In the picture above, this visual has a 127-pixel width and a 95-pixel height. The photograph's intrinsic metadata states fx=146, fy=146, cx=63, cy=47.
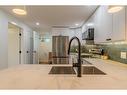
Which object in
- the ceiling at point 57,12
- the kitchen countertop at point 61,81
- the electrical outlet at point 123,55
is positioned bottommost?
the kitchen countertop at point 61,81

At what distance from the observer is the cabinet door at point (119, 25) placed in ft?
6.22

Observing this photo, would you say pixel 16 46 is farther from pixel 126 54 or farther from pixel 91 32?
pixel 126 54

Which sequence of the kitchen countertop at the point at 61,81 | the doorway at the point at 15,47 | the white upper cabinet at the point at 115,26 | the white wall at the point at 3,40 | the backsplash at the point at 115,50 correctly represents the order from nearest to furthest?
1. the kitchen countertop at the point at 61,81
2. the white upper cabinet at the point at 115,26
3. the backsplash at the point at 115,50
4. the white wall at the point at 3,40
5. the doorway at the point at 15,47

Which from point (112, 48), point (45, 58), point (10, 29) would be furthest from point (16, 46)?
point (45, 58)

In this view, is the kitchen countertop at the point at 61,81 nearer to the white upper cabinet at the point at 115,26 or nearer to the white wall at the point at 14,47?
the white upper cabinet at the point at 115,26

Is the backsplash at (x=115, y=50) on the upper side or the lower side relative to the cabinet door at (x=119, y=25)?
lower

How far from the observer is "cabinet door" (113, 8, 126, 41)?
6.22 feet

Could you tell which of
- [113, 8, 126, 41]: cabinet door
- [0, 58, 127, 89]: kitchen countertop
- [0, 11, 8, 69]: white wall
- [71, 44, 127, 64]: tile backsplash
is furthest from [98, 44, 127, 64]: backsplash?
[0, 11, 8, 69]: white wall

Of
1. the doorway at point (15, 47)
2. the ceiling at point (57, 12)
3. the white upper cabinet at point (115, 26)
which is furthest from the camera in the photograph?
the doorway at point (15, 47)

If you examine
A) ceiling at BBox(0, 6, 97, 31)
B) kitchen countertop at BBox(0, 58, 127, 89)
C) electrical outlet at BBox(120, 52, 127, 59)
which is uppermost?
ceiling at BBox(0, 6, 97, 31)

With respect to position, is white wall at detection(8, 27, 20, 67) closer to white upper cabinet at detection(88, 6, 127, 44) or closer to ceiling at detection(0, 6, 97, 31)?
ceiling at detection(0, 6, 97, 31)

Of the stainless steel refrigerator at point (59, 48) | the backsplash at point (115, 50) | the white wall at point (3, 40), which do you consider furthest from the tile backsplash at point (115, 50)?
the stainless steel refrigerator at point (59, 48)

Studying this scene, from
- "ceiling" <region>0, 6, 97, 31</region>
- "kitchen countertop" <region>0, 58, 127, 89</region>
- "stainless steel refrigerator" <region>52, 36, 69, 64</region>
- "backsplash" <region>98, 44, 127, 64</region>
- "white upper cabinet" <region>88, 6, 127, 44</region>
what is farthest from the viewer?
"stainless steel refrigerator" <region>52, 36, 69, 64</region>

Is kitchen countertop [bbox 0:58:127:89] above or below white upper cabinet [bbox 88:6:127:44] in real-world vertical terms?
below
